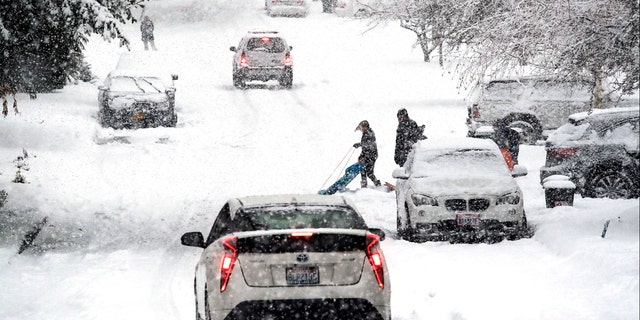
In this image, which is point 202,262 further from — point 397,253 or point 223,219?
point 397,253

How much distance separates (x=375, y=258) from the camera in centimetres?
857

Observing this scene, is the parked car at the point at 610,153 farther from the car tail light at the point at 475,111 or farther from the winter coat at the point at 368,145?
the car tail light at the point at 475,111

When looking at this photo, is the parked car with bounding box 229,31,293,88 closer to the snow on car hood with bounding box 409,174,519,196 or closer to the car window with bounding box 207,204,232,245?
the snow on car hood with bounding box 409,174,519,196

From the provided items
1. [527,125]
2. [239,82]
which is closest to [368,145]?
[527,125]

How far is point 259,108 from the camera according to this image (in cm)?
3219

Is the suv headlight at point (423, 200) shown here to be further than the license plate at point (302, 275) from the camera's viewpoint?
Yes

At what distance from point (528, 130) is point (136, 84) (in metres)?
11.7

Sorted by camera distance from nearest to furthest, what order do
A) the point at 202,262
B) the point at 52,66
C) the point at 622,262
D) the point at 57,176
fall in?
the point at 622,262, the point at 202,262, the point at 52,66, the point at 57,176

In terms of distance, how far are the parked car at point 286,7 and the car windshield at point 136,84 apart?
2977 centimetres

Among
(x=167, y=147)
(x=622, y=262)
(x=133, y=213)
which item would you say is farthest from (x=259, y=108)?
(x=622, y=262)

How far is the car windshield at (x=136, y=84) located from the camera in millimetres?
28406

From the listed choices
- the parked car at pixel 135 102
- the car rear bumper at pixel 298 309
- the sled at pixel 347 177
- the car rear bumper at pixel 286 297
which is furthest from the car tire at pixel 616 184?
the parked car at pixel 135 102

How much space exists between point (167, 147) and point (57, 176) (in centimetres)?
484

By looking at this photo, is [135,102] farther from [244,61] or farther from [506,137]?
[506,137]
